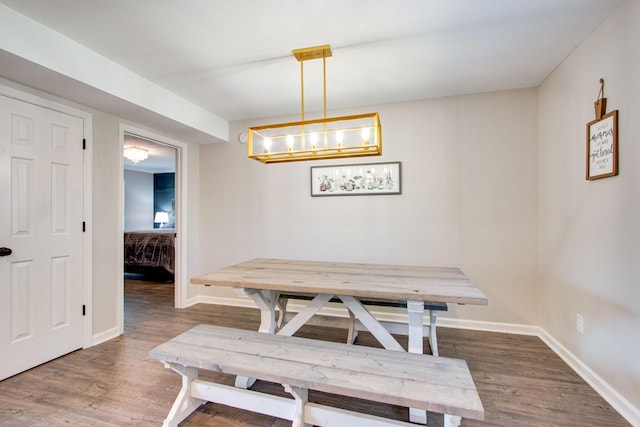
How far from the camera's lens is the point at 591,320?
79.4 inches

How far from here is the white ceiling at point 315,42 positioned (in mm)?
1759

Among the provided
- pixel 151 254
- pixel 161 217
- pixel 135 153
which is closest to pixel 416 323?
pixel 151 254

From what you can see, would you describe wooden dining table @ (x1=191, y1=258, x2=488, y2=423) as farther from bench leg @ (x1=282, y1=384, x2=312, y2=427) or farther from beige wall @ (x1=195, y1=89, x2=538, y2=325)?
beige wall @ (x1=195, y1=89, x2=538, y2=325)

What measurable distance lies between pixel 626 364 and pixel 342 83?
2.78 metres

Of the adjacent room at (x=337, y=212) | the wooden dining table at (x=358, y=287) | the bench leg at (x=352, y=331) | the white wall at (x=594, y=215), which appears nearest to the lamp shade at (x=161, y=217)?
the adjacent room at (x=337, y=212)

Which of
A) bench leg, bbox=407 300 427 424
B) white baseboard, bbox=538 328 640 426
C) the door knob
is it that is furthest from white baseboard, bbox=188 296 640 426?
the door knob

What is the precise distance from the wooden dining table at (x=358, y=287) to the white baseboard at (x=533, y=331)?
1.00m

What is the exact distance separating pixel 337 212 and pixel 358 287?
1.59 metres

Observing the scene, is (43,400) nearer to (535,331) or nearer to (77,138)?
(77,138)

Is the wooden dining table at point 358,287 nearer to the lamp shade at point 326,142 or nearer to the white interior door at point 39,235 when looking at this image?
the lamp shade at point 326,142

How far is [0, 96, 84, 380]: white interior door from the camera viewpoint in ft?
6.90

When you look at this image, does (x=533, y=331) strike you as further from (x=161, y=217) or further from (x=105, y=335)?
(x=161, y=217)

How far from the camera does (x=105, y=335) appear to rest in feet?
8.99

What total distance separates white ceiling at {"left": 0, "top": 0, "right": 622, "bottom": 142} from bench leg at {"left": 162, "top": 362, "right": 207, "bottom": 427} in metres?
2.07
